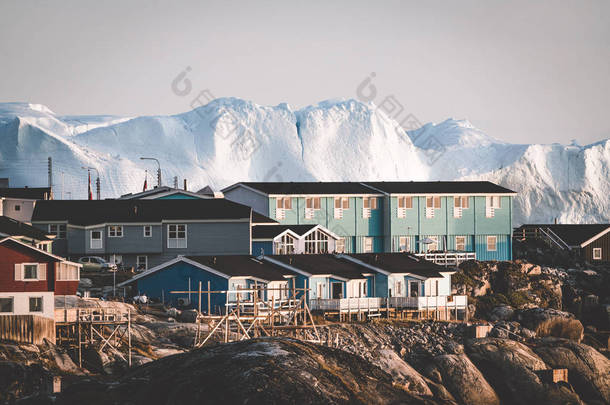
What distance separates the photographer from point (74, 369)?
111ft

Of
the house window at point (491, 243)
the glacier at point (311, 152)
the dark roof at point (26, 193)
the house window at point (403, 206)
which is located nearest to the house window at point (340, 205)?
the house window at point (403, 206)

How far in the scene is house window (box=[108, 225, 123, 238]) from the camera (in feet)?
190

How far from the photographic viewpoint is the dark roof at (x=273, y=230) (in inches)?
2382

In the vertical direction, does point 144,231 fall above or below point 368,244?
above

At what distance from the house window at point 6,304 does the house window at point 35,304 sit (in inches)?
27.5

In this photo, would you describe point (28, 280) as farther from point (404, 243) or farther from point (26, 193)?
point (404, 243)

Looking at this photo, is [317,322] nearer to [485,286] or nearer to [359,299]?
[359,299]

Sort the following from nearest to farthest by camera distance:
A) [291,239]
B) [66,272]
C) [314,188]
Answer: [66,272], [291,239], [314,188]

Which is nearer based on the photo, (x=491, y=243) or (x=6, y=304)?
(x=6, y=304)

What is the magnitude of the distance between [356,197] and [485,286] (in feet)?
39.1

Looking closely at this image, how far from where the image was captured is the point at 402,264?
55.6 m

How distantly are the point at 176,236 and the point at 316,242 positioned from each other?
27.8 ft

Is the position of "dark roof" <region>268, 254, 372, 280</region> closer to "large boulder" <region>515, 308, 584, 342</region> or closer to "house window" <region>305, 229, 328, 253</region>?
"house window" <region>305, 229, 328, 253</region>

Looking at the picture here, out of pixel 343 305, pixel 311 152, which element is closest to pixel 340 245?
pixel 343 305
